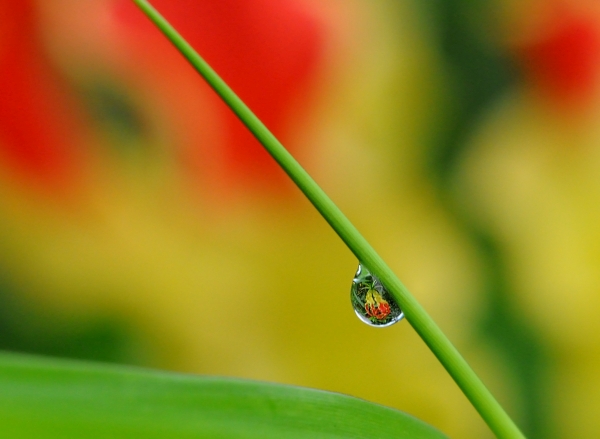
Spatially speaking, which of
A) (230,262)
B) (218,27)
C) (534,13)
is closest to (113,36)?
(218,27)

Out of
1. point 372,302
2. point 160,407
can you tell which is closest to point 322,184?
point 372,302

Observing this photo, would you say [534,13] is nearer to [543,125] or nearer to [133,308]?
[543,125]

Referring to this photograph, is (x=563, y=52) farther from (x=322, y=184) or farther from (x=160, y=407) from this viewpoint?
(x=160, y=407)

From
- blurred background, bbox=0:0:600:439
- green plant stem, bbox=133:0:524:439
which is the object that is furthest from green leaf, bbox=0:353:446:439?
blurred background, bbox=0:0:600:439

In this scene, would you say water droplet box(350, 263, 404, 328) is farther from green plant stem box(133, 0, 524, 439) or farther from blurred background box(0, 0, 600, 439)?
blurred background box(0, 0, 600, 439)

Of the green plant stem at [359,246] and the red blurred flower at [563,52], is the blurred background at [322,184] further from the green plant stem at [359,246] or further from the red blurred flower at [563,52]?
the green plant stem at [359,246]

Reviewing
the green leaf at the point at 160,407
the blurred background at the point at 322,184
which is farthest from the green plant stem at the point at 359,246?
the blurred background at the point at 322,184
